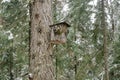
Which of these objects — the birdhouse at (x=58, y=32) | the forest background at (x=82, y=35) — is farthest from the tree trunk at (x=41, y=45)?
the forest background at (x=82, y=35)

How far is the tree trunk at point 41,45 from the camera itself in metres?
3.93

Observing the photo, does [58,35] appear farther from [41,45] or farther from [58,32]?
[41,45]

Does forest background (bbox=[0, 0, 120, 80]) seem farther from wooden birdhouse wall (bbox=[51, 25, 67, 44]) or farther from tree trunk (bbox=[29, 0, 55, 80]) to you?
wooden birdhouse wall (bbox=[51, 25, 67, 44])

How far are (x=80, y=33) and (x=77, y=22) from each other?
1.02 metres

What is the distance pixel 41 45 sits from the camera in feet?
13.1

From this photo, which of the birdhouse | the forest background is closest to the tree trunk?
the birdhouse

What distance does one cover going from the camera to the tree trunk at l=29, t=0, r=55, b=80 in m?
3.93

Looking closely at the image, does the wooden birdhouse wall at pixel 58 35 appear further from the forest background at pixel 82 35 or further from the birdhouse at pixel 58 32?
the forest background at pixel 82 35

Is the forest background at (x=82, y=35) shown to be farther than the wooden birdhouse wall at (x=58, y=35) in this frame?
Yes

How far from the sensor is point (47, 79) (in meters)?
3.90

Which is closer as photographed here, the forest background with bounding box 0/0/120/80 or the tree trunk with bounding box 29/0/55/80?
the tree trunk with bounding box 29/0/55/80

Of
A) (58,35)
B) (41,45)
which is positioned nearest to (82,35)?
(58,35)

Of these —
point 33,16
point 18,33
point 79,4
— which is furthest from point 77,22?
point 33,16

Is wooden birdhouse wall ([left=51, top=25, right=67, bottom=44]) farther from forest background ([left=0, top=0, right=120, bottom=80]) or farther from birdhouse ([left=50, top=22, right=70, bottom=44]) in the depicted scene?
forest background ([left=0, top=0, right=120, bottom=80])
